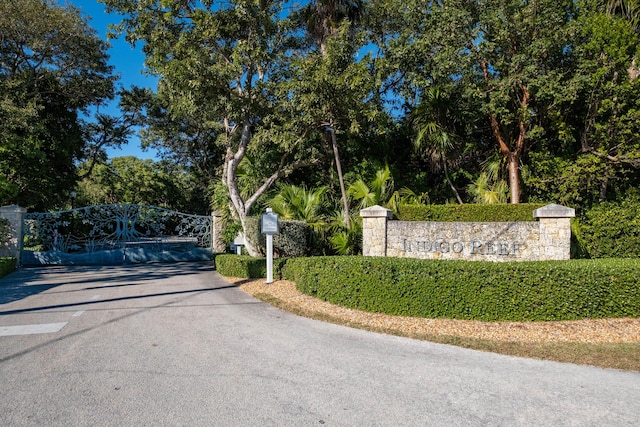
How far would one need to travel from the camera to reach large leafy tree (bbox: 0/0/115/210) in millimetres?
14812

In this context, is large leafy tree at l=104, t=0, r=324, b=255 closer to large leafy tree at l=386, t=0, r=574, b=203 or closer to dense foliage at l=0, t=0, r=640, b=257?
dense foliage at l=0, t=0, r=640, b=257

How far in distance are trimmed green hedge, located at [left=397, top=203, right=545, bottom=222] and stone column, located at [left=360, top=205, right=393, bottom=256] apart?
1.13 meters

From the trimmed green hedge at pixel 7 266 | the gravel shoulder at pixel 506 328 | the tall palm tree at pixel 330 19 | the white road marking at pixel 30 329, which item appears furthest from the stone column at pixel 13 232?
the gravel shoulder at pixel 506 328

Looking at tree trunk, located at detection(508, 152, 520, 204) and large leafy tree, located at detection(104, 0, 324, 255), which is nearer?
large leafy tree, located at detection(104, 0, 324, 255)

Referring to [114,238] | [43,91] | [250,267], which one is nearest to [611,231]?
[250,267]

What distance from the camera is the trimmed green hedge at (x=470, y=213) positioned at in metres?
10.4

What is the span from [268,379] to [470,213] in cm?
849

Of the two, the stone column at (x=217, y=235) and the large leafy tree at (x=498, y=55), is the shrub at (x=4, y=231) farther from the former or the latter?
the large leafy tree at (x=498, y=55)

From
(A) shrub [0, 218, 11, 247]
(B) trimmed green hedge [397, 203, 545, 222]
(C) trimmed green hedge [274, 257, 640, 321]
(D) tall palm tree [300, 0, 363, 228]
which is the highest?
(D) tall palm tree [300, 0, 363, 228]

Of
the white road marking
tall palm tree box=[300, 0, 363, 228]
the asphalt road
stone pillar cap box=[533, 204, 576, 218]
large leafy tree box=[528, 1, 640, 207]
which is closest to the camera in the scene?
the asphalt road

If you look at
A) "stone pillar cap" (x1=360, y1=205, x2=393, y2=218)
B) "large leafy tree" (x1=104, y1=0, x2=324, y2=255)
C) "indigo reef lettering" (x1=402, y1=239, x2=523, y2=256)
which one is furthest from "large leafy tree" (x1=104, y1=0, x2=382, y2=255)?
"indigo reef lettering" (x1=402, y1=239, x2=523, y2=256)

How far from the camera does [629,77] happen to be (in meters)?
11.2

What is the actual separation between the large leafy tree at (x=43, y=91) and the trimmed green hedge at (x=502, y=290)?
14075mm

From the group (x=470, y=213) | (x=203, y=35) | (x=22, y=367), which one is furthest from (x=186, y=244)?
(x=22, y=367)
